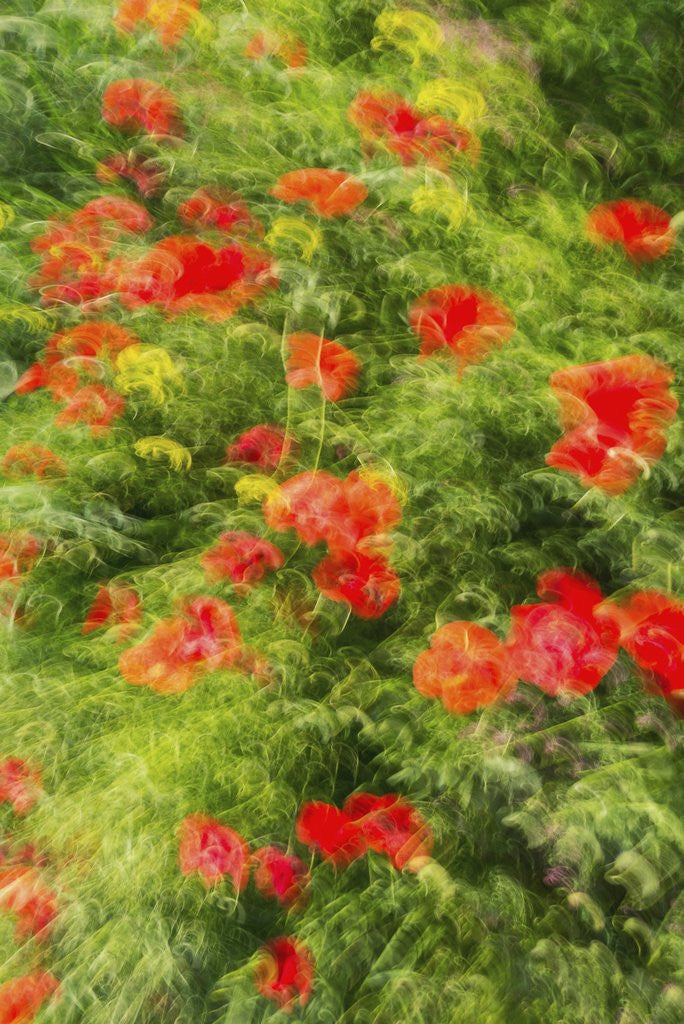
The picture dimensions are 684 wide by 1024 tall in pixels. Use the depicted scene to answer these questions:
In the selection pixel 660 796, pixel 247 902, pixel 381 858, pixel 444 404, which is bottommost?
pixel 247 902

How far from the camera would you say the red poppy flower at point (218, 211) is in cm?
173

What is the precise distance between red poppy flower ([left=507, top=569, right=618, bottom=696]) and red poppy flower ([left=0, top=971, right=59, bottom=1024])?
0.67m

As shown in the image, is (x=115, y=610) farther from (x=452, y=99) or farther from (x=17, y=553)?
(x=452, y=99)

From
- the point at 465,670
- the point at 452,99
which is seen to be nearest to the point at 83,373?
the point at 452,99

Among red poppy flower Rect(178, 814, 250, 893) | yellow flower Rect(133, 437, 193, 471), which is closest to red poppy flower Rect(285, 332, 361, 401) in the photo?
yellow flower Rect(133, 437, 193, 471)

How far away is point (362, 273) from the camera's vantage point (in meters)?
1.68

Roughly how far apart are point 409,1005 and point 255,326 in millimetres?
1040

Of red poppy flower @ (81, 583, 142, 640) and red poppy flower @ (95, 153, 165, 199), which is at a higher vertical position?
red poppy flower @ (95, 153, 165, 199)

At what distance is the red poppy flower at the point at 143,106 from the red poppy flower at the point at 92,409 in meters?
0.53

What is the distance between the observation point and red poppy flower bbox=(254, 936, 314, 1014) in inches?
43.5

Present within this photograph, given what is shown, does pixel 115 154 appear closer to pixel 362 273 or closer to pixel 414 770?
pixel 362 273

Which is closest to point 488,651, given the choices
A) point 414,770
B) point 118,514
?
point 414,770

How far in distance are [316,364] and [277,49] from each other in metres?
0.69

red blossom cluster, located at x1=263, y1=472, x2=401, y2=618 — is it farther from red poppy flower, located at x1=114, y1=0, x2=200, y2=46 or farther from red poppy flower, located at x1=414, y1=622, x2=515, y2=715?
red poppy flower, located at x1=114, y1=0, x2=200, y2=46
